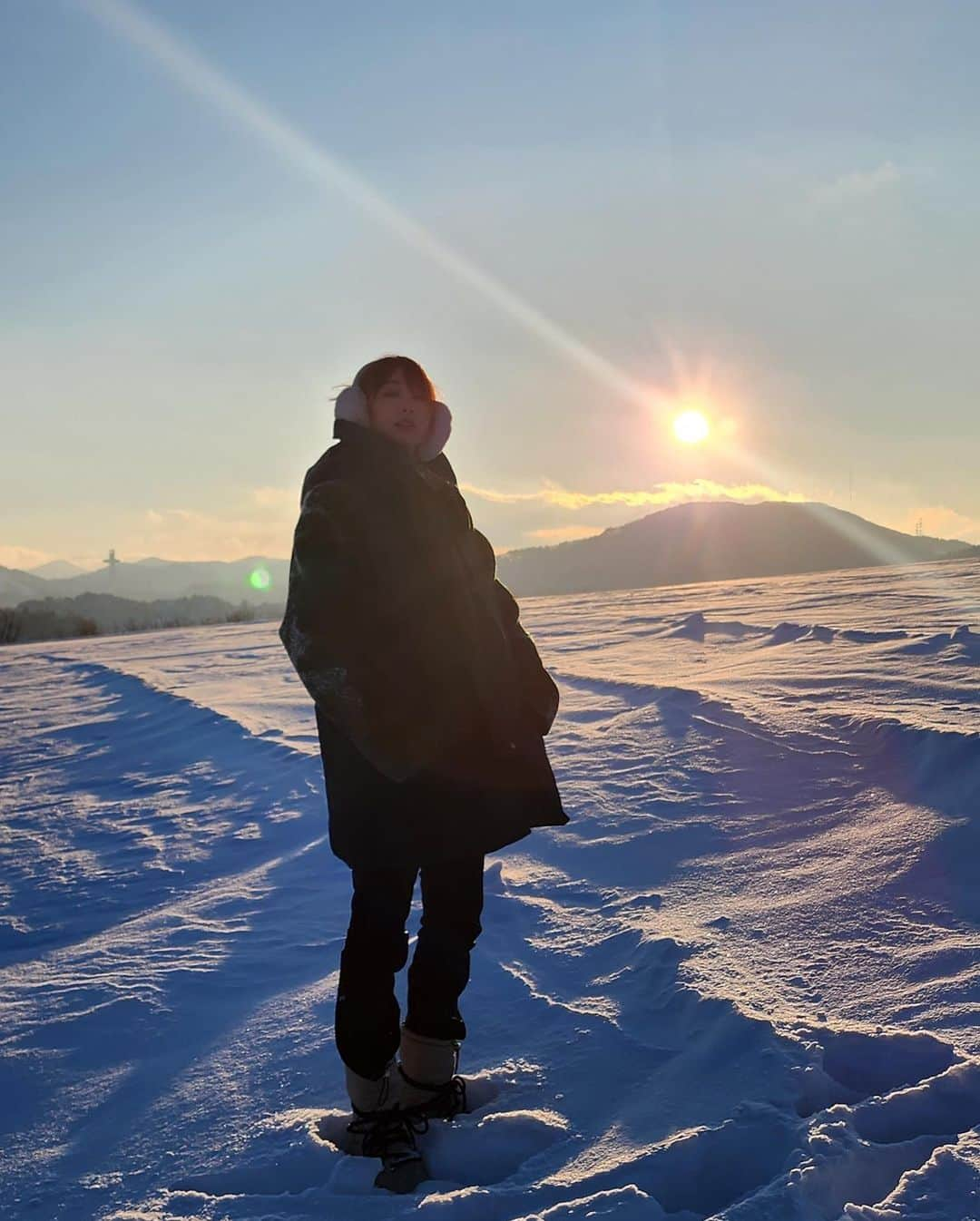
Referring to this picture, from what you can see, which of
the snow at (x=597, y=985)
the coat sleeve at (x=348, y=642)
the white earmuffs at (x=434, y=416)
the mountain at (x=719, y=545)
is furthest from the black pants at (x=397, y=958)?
the mountain at (x=719, y=545)

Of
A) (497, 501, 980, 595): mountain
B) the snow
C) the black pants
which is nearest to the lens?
the snow

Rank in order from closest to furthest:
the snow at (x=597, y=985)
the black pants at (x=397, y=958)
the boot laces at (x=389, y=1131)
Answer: the snow at (x=597, y=985) < the boot laces at (x=389, y=1131) < the black pants at (x=397, y=958)

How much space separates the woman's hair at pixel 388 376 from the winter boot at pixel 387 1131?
4.85ft

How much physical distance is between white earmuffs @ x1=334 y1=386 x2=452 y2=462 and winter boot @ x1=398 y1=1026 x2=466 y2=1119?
1306mm

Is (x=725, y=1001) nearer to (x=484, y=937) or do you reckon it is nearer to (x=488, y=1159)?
(x=488, y=1159)

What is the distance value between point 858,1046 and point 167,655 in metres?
12.4

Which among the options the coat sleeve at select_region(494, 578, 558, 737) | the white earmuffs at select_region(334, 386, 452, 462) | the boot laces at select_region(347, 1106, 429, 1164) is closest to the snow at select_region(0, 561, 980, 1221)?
the boot laces at select_region(347, 1106, 429, 1164)

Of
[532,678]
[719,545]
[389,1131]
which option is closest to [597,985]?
[389,1131]

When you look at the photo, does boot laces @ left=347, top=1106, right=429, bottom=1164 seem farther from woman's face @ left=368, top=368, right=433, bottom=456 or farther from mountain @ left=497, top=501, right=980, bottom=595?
A: mountain @ left=497, top=501, right=980, bottom=595

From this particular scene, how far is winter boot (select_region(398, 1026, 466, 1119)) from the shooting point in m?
1.87

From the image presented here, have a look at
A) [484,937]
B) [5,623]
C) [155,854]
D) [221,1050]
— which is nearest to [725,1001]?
[484,937]

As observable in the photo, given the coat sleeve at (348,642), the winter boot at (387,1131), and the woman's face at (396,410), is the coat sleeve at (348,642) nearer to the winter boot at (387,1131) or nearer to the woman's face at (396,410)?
the woman's face at (396,410)

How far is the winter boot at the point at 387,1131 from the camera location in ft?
5.51

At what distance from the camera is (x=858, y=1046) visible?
6.11 feet
